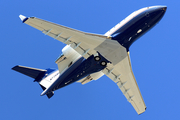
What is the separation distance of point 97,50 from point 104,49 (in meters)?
0.85

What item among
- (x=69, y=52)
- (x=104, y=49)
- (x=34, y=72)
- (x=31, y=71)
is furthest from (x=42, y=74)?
(x=104, y=49)

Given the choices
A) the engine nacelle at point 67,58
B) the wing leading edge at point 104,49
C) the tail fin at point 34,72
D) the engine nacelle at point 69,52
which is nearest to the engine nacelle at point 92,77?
the wing leading edge at point 104,49

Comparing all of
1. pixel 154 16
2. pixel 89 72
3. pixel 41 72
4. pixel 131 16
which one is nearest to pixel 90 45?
pixel 89 72

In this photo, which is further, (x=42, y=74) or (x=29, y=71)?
(x=42, y=74)

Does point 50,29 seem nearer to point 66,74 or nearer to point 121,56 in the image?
point 66,74

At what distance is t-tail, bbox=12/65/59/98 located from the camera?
3531 centimetres

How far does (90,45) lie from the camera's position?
30047mm

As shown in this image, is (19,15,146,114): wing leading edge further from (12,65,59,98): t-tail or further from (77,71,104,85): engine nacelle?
(12,65,59,98): t-tail

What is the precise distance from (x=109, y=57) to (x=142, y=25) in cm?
543

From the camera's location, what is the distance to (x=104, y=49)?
3033 centimetres

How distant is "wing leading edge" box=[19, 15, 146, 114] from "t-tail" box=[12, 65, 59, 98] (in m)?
6.93

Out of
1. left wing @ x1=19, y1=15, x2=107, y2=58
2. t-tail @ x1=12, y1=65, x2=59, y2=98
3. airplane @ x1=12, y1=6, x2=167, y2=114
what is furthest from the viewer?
t-tail @ x1=12, y1=65, x2=59, y2=98

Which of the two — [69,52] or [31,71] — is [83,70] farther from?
[31,71]

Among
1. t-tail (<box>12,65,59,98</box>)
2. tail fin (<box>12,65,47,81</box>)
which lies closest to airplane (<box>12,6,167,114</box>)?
t-tail (<box>12,65,59,98</box>)
